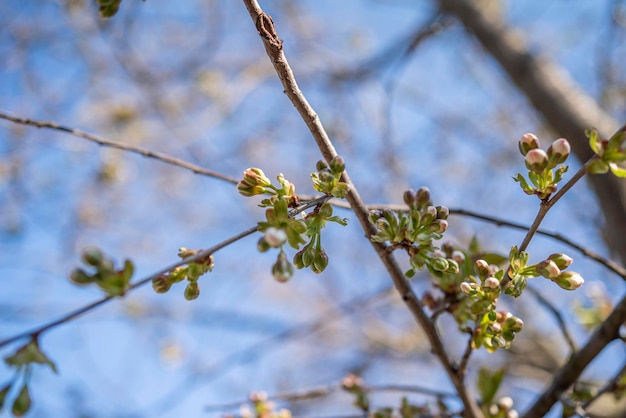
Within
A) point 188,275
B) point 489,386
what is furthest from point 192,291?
point 489,386

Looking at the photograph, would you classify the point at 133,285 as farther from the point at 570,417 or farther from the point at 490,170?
the point at 490,170

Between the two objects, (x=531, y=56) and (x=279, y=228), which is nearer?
(x=279, y=228)

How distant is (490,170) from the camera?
16.2 ft

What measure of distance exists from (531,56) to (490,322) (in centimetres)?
196

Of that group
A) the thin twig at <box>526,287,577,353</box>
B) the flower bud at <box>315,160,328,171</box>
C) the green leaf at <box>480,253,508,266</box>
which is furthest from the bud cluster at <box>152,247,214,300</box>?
the thin twig at <box>526,287,577,353</box>

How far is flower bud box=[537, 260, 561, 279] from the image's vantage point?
794 millimetres

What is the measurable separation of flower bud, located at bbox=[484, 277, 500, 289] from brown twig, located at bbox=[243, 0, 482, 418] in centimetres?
15

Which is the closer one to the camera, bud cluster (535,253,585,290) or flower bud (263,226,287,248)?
flower bud (263,226,287,248)

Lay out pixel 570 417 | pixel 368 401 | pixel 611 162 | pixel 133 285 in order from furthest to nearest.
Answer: pixel 368 401
pixel 570 417
pixel 611 162
pixel 133 285

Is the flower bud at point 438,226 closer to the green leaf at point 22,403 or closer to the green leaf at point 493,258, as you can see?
the green leaf at point 493,258

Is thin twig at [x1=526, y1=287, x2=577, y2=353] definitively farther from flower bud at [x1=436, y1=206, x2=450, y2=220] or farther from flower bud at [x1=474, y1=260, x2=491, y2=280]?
flower bud at [x1=436, y1=206, x2=450, y2=220]

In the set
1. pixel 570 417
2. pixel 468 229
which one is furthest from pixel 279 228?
pixel 468 229

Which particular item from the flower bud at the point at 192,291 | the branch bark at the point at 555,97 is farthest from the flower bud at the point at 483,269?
the branch bark at the point at 555,97

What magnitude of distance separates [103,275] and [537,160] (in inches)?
24.4
